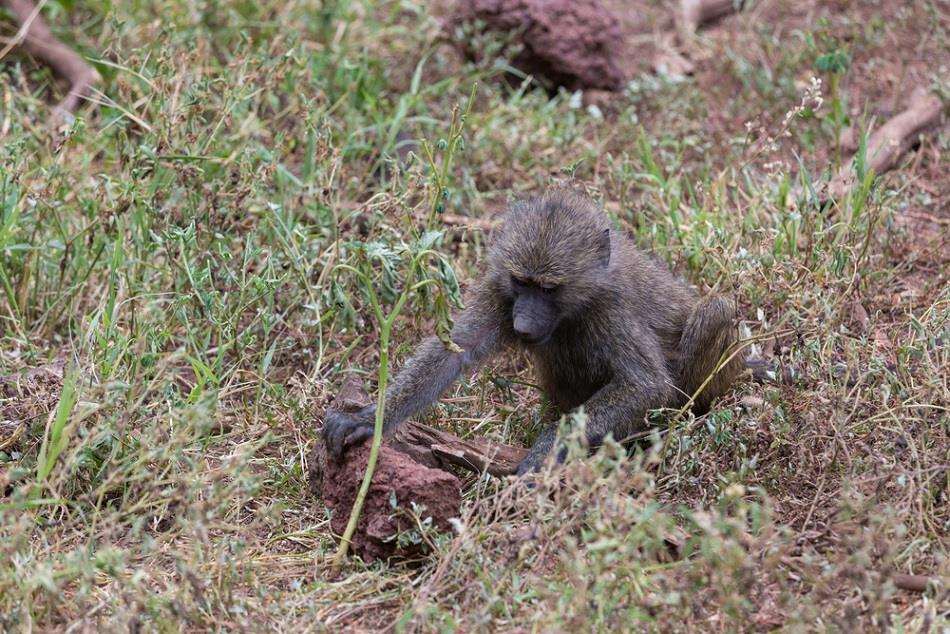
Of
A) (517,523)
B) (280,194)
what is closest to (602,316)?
(517,523)

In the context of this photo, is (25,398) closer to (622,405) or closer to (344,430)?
(344,430)

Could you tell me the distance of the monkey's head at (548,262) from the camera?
440 centimetres

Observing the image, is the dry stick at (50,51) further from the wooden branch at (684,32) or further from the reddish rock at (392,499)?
the reddish rock at (392,499)

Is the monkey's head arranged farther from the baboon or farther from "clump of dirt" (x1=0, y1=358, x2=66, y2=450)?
"clump of dirt" (x1=0, y1=358, x2=66, y2=450)

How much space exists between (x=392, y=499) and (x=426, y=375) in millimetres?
812

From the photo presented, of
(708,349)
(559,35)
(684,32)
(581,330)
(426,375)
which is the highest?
(684,32)

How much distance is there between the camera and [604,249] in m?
4.57

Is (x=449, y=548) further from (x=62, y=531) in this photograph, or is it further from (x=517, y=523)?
(x=62, y=531)

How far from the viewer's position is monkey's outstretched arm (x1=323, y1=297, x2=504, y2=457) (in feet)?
13.8

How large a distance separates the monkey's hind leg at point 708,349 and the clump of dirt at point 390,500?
115 centimetres

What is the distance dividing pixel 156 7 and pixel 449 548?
4.75m

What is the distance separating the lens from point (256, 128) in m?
6.07

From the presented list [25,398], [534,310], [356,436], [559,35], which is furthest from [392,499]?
[559,35]

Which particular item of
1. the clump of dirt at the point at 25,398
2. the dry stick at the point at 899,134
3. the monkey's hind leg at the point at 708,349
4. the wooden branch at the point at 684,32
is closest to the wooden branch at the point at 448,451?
the monkey's hind leg at the point at 708,349
